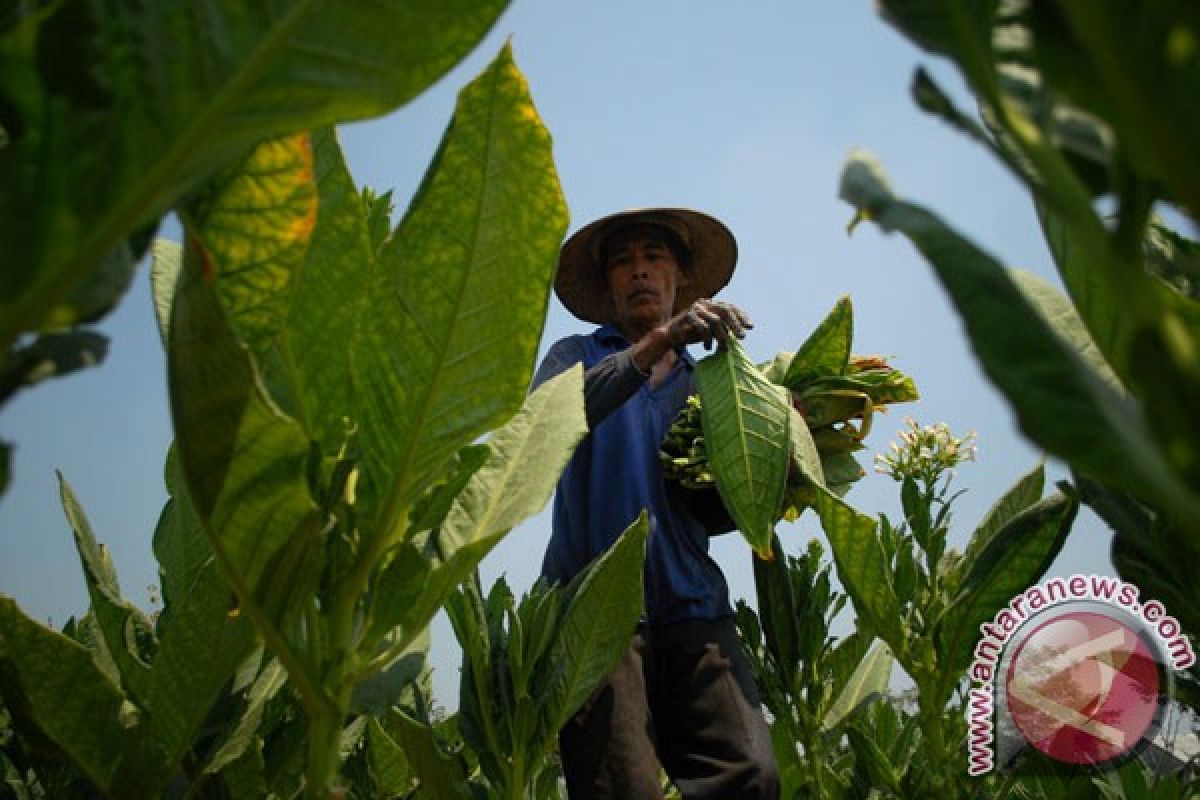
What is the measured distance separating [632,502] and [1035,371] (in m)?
2.42

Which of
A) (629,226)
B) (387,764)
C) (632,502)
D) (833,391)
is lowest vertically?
(387,764)

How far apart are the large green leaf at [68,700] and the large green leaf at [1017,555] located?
0.94m

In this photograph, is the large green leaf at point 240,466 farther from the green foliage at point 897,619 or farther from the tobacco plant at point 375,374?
the green foliage at point 897,619

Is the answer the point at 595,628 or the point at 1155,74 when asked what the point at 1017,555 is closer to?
the point at 595,628

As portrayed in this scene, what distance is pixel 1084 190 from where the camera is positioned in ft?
1.47

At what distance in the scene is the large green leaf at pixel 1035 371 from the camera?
16.6 inches

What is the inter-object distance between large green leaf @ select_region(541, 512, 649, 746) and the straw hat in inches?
84.1

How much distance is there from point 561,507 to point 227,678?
81.4 inches

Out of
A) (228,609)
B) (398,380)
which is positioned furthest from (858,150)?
(228,609)

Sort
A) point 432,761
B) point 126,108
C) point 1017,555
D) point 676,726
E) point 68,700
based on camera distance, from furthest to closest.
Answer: point 676,726
point 432,761
point 1017,555
point 68,700
point 126,108

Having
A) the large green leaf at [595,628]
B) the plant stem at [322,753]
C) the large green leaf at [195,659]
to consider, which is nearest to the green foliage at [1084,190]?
the plant stem at [322,753]

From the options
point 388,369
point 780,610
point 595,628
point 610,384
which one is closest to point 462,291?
point 388,369

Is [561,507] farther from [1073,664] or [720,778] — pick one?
[1073,664]

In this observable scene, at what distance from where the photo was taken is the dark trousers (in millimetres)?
2396
